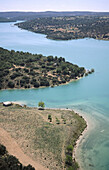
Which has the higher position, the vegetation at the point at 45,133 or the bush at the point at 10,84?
the bush at the point at 10,84

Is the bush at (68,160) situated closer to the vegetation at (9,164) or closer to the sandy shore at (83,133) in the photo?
the sandy shore at (83,133)

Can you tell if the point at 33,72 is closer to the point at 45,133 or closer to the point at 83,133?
the point at 83,133

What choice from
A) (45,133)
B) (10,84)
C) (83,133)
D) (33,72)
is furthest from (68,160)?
(33,72)

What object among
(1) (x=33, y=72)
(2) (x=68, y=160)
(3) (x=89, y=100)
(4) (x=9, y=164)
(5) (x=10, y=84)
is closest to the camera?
(4) (x=9, y=164)

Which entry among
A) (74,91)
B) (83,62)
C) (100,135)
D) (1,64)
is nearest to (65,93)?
(74,91)

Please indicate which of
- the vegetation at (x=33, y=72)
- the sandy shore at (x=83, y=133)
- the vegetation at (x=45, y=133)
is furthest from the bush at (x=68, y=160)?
the vegetation at (x=33, y=72)

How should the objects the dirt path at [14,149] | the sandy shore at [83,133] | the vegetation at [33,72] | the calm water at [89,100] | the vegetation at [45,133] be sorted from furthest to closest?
the vegetation at [33,72]
the calm water at [89,100]
the sandy shore at [83,133]
the vegetation at [45,133]
the dirt path at [14,149]

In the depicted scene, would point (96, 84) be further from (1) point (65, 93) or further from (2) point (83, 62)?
(2) point (83, 62)
